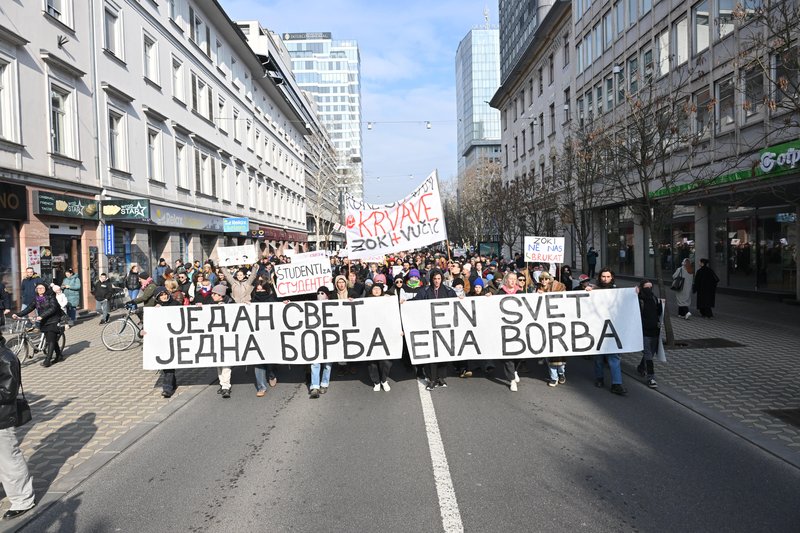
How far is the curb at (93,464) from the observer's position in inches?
180

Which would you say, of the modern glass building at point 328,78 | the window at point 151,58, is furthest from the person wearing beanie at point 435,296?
the modern glass building at point 328,78

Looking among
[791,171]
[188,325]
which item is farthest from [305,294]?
[791,171]

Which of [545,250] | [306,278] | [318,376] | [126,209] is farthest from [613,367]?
[126,209]

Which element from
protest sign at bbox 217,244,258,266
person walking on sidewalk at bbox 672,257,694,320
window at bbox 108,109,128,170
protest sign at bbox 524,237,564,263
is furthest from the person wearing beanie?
window at bbox 108,109,128,170

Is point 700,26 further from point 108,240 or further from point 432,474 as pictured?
point 108,240

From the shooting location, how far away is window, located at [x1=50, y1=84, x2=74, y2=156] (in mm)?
17250

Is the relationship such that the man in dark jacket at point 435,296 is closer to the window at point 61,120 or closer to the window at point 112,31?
the window at point 61,120

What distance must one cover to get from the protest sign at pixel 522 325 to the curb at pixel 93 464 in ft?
11.4

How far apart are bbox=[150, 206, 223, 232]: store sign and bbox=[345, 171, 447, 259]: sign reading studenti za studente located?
Result: 15.2m

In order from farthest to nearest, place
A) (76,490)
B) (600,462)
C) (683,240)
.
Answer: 1. (683,240)
2. (600,462)
3. (76,490)

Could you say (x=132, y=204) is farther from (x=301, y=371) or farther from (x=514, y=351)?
(x=514, y=351)

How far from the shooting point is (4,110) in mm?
15172

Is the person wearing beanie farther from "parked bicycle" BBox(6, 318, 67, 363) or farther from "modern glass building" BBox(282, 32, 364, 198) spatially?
"modern glass building" BBox(282, 32, 364, 198)

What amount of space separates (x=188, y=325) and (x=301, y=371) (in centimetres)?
232
